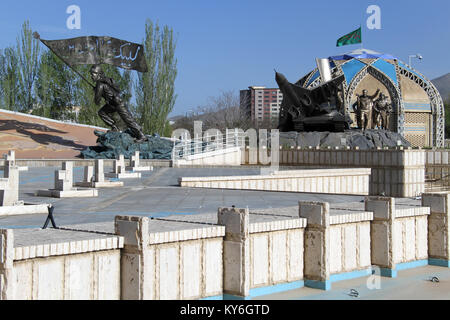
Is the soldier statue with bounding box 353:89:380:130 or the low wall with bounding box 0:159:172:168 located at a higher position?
the soldier statue with bounding box 353:89:380:130

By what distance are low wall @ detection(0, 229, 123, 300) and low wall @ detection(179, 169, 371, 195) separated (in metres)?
8.95

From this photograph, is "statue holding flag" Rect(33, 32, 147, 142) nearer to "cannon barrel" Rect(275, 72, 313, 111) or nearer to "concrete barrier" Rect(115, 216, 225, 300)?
"cannon barrel" Rect(275, 72, 313, 111)

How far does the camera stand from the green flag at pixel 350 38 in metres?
39.2

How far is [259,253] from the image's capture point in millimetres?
8195

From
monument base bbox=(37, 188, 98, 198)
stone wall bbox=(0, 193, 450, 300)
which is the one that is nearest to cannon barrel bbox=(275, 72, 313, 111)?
monument base bbox=(37, 188, 98, 198)

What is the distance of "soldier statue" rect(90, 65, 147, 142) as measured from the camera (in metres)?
25.7

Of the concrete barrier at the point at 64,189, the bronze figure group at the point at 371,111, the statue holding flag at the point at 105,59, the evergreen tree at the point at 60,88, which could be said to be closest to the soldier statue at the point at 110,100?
the statue holding flag at the point at 105,59

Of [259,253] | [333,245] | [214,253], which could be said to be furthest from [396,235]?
[214,253]

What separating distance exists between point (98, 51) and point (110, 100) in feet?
9.83

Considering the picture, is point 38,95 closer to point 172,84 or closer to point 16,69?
point 16,69

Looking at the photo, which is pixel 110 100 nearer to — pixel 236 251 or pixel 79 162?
pixel 79 162

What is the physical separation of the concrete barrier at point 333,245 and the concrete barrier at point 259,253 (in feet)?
0.54
